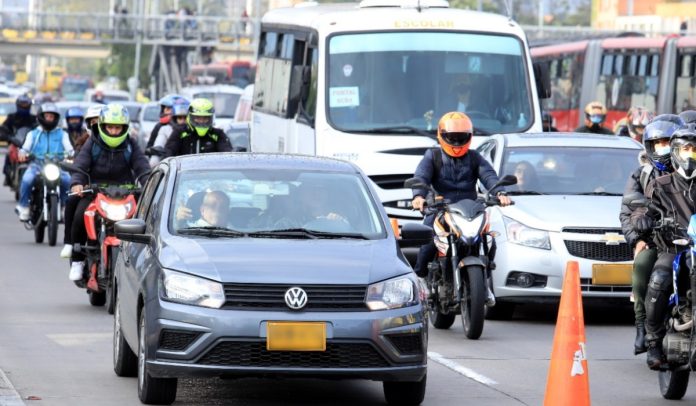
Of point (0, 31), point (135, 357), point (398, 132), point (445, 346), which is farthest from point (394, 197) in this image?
point (0, 31)

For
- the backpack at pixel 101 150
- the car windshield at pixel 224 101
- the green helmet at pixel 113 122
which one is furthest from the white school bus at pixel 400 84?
the car windshield at pixel 224 101

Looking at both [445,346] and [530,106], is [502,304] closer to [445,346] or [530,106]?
[445,346]

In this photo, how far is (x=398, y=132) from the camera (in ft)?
65.1

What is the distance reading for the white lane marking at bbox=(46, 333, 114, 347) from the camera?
13.1 m

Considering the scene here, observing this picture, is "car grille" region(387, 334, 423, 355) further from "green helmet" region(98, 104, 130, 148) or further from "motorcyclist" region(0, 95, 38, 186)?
"motorcyclist" region(0, 95, 38, 186)

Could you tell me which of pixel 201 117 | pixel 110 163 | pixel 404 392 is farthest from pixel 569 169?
pixel 404 392

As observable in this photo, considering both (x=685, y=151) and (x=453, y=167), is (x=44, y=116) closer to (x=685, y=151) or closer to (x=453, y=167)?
(x=453, y=167)

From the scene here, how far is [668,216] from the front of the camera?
1081cm

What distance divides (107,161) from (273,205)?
18.5ft

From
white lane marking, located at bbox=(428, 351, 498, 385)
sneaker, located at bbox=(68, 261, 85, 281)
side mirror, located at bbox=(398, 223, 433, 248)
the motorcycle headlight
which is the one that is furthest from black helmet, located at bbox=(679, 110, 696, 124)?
sneaker, located at bbox=(68, 261, 85, 281)

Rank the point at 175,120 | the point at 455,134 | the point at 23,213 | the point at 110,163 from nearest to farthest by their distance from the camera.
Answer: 1. the point at 455,134
2. the point at 110,163
3. the point at 175,120
4. the point at 23,213

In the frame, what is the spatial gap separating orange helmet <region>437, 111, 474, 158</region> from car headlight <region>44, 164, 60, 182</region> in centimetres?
978

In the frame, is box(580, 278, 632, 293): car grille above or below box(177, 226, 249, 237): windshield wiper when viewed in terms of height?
below

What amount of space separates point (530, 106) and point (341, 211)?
32.7 feet
